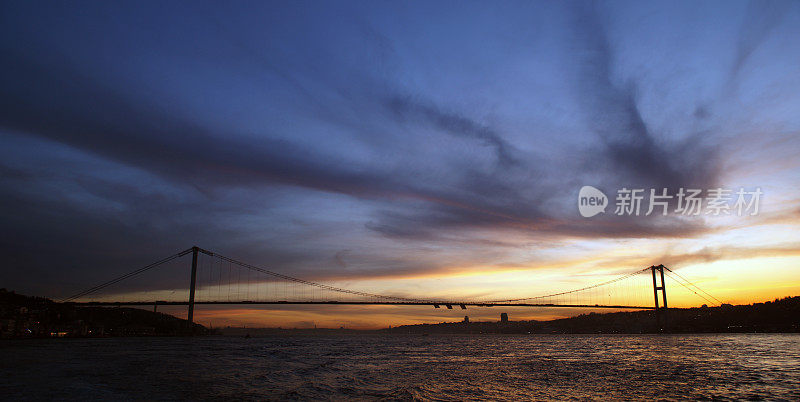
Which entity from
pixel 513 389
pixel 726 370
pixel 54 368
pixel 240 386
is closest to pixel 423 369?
pixel 513 389

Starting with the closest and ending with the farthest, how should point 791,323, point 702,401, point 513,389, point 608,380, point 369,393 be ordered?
point 702,401
point 369,393
point 513,389
point 608,380
point 791,323

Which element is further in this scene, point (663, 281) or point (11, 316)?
point (663, 281)

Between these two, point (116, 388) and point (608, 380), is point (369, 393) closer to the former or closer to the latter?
point (116, 388)

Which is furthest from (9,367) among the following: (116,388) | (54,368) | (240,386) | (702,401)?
(702,401)

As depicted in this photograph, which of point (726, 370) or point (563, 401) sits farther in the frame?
point (726, 370)

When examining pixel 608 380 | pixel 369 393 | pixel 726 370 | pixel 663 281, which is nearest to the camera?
pixel 369 393

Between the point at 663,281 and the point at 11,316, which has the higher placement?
the point at 663,281

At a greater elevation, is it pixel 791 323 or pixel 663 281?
pixel 663 281

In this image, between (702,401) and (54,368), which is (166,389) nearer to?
(54,368)

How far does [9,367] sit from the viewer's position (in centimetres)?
2864

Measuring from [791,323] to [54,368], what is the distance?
18117 centimetres

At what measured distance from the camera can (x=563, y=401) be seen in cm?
1741

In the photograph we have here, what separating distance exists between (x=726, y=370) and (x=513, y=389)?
54.0 ft

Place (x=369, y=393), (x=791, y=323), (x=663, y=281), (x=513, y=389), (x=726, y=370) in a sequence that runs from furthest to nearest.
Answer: (x=791, y=323) < (x=663, y=281) < (x=726, y=370) < (x=513, y=389) < (x=369, y=393)
